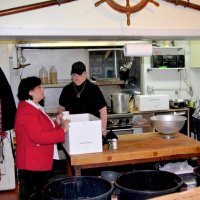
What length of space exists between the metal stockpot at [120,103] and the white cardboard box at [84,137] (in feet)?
8.09

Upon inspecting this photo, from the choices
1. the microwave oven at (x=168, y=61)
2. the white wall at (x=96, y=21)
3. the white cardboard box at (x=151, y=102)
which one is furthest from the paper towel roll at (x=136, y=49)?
the microwave oven at (x=168, y=61)

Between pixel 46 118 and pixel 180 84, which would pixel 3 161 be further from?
pixel 180 84

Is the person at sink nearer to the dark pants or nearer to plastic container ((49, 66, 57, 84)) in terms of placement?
the dark pants

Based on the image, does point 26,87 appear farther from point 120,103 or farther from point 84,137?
point 120,103

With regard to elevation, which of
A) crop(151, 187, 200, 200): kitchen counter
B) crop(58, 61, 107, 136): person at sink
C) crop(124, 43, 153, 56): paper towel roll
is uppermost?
crop(124, 43, 153, 56): paper towel roll

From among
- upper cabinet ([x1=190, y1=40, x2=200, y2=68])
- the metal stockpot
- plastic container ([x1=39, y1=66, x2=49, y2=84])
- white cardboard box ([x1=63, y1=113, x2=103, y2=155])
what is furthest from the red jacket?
upper cabinet ([x1=190, y1=40, x2=200, y2=68])

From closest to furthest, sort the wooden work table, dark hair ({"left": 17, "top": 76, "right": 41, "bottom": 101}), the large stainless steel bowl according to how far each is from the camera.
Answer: the wooden work table → dark hair ({"left": 17, "top": 76, "right": 41, "bottom": 101}) → the large stainless steel bowl

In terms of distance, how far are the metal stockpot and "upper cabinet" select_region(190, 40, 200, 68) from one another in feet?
5.11

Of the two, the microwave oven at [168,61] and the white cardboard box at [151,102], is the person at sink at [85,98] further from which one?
the microwave oven at [168,61]

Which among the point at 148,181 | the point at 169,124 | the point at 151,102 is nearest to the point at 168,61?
the point at 151,102

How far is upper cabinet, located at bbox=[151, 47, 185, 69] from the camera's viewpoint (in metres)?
5.79

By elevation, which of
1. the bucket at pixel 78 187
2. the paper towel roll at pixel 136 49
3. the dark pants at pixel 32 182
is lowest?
the dark pants at pixel 32 182

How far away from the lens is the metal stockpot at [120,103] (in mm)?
5328

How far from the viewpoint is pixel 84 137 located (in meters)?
2.84
